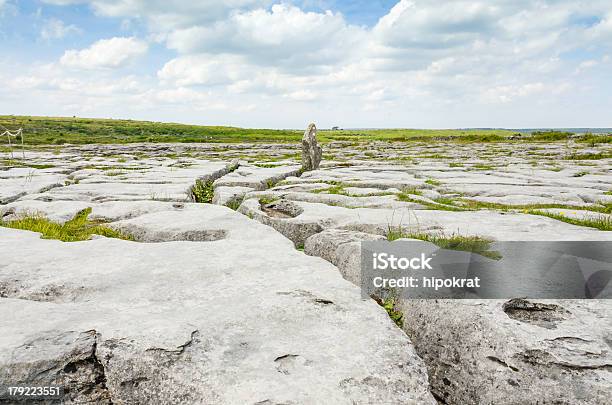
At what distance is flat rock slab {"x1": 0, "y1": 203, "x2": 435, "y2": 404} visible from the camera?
245 centimetres

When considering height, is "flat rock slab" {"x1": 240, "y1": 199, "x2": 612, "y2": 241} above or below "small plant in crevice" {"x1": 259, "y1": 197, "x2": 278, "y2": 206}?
above

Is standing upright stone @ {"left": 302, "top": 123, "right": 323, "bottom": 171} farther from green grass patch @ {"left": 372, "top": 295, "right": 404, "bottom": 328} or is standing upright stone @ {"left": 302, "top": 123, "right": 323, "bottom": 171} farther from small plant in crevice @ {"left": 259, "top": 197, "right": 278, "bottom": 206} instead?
green grass patch @ {"left": 372, "top": 295, "right": 404, "bottom": 328}

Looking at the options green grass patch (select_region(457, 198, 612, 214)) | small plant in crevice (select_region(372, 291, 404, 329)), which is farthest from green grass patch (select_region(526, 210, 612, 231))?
small plant in crevice (select_region(372, 291, 404, 329))

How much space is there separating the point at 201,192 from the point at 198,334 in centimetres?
898

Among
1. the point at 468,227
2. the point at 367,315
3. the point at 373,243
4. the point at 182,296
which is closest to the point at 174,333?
the point at 182,296

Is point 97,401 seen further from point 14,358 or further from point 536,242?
point 536,242

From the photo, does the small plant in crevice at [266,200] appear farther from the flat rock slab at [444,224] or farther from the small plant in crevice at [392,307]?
the small plant in crevice at [392,307]

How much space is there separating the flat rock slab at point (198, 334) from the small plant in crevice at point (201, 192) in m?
6.49

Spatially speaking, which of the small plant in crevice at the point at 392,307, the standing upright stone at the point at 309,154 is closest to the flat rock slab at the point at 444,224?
the small plant in crevice at the point at 392,307

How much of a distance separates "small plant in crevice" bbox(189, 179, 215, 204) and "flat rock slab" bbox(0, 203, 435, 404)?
649cm

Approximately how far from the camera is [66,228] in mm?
6430

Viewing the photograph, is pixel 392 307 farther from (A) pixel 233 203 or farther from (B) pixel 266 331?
(A) pixel 233 203

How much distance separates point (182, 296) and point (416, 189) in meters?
8.52

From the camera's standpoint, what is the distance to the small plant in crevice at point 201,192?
10891 mm
